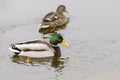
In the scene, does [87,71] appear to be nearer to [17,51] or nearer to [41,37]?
[17,51]

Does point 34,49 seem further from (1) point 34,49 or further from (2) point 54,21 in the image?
(2) point 54,21

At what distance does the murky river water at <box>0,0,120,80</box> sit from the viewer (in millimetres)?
11297

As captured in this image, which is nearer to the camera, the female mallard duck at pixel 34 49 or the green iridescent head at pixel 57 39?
the female mallard duck at pixel 34 49

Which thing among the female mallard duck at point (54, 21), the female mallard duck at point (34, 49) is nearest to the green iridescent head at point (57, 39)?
the female mallard duck at point (34, 49)

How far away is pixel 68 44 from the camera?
13.3 m

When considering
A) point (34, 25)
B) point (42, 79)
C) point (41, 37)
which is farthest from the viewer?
point (34, 25)

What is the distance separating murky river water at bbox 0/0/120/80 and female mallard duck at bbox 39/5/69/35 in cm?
24

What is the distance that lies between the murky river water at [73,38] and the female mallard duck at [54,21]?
24cm

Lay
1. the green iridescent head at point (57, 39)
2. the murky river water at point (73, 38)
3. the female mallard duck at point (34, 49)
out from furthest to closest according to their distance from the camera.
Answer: the green iridescent head at point (57, 39) < the female mallard duck at point (34, 49) < the murky river water at point (73, 38)

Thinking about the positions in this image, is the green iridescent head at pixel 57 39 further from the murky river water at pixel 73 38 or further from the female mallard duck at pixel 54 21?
the female mallard duck at pixel 54 21

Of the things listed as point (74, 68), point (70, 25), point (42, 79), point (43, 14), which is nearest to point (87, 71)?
point (74, 68)

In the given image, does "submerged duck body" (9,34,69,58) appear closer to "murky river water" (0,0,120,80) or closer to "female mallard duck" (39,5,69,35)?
"murky river water" (0,0,120,80)

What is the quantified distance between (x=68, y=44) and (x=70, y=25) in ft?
9.84

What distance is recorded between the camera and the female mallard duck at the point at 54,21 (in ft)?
52.0
